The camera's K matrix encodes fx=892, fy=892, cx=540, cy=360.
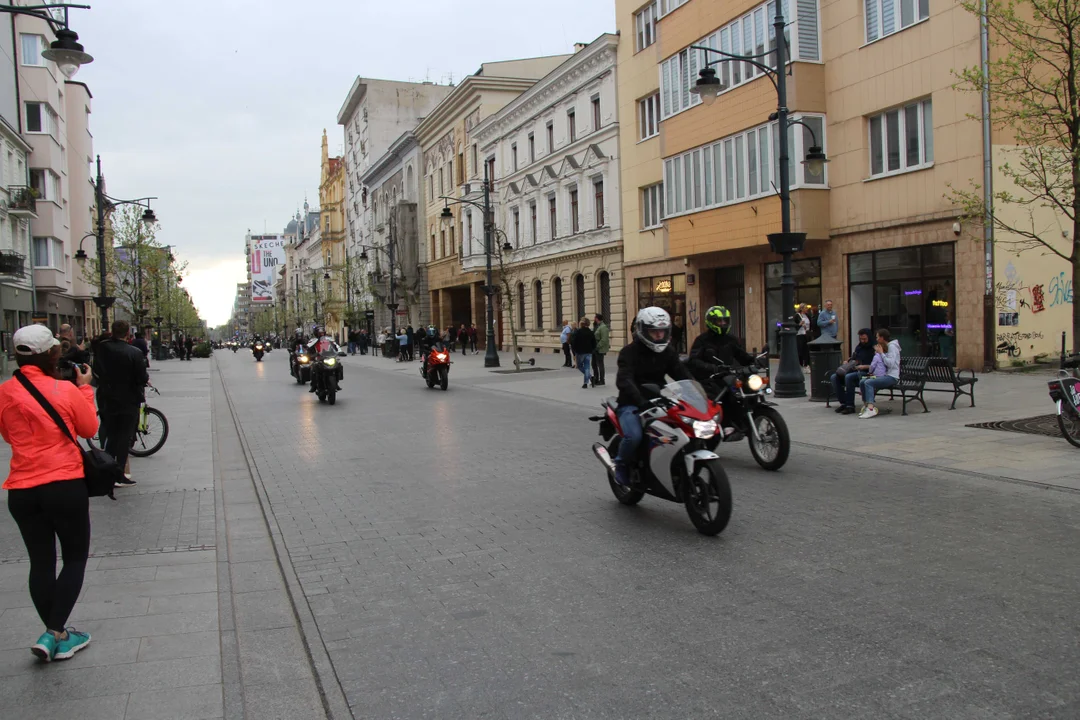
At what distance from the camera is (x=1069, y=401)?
31.7ft

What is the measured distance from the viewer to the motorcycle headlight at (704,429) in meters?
6.35

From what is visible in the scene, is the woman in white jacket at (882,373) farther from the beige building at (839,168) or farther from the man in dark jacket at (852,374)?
the beige building at (839,168)

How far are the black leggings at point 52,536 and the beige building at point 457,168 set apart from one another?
43.0 m

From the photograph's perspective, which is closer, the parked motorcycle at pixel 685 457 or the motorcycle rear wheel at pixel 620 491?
the parked motorcycle at pixel 685 457

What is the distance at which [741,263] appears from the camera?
26812 millimetres

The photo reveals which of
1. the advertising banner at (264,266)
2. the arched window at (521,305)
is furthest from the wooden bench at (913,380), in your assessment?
the advertising banner at (264,266)

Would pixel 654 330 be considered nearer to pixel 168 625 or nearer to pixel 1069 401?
pixel 168 625

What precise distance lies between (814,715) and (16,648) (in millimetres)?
3824

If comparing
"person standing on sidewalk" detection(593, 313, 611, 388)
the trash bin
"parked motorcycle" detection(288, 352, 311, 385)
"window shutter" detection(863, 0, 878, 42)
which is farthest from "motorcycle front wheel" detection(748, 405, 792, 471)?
"parked motorcycle" detection(288, 352, 311, 385)

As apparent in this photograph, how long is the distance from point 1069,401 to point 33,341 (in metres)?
9.78

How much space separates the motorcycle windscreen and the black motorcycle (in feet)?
8.21

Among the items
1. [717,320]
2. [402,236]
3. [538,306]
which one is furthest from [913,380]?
[402,236]

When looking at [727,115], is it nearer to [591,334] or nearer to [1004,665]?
[591,334]

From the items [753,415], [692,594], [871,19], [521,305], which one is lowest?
[692,594]
